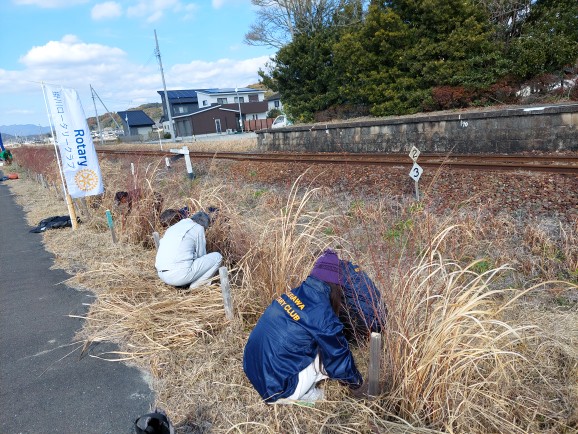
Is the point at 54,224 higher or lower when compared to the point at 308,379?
higher

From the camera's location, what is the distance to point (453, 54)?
14266 mm

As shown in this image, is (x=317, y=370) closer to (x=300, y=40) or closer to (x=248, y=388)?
(x=248, y=388)

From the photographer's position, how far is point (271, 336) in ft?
7.22

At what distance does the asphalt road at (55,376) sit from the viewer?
246 cm

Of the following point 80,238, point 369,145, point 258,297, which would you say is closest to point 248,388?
point 258,297

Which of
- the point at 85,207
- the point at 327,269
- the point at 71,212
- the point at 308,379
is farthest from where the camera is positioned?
the point at 85,207

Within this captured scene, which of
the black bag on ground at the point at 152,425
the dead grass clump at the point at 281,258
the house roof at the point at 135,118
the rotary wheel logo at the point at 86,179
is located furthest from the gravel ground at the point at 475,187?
the house roof at the point at 135,118

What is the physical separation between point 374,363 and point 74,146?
19.1 ft

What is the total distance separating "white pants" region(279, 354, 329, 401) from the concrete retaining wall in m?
5.19

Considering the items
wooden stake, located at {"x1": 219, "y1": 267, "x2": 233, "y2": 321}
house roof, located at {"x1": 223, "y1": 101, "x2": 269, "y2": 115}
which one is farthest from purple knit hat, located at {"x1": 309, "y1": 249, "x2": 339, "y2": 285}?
house roof, located at {"x1": 223, "y1": 101, "x2": 269, "y2": 115}

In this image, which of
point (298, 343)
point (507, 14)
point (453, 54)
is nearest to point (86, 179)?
point (298, 343)

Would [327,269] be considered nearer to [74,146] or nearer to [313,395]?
[313,395]

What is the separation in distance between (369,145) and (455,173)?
17.1 ft

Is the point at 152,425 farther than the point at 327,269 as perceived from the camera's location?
No
